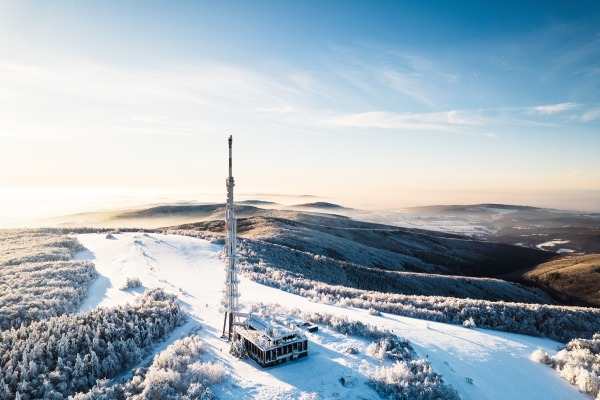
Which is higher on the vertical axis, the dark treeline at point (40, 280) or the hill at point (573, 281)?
the dark treeline at point (40, 280)

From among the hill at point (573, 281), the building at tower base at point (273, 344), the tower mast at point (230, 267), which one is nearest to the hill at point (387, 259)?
the hill at point (573, 281)

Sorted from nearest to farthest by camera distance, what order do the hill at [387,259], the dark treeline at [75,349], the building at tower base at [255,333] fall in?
the dark treeline at [75,349], the building at tower base at [255,333], the hill at [387,259]

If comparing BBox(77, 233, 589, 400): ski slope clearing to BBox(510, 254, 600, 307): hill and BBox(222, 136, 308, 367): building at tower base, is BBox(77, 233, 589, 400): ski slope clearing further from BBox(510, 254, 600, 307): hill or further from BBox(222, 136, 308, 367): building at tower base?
BBox(510, 254, 600, 307): hill

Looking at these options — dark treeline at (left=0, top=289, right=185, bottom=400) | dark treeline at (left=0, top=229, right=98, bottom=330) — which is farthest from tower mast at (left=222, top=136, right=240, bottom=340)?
dark treeline at (left=0, top=229, right=98, bottom=330)

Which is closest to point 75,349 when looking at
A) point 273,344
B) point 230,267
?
point 230,267

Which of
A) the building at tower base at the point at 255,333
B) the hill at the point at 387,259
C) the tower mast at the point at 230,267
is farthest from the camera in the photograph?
the hill at the point at 387,259

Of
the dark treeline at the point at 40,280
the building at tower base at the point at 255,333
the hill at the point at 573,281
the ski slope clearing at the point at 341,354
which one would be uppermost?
the building at tower base at the point at 255,333

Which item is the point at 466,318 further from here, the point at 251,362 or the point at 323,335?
the point at 251,362

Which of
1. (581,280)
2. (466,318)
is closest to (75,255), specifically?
(466,318)

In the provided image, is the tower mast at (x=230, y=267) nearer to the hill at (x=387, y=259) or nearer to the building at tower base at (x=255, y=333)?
the building at tower base at (x=255, y=333)
